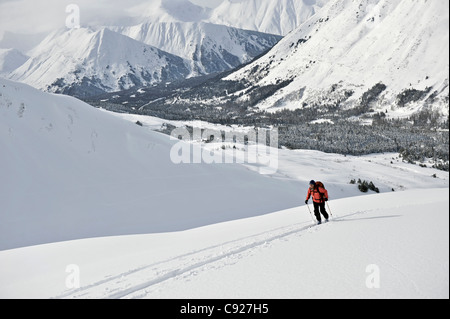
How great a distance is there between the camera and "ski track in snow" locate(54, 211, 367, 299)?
760 centimetres

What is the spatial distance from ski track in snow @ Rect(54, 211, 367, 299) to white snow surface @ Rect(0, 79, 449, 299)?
0.04 metres

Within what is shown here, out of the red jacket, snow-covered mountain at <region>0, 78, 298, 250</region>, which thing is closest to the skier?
the red jacket

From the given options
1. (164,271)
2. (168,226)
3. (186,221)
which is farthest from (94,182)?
(164,271)

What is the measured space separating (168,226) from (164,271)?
9258mm

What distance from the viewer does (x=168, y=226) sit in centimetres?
1780

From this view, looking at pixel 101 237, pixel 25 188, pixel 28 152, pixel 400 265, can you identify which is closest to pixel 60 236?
pixel 101 237

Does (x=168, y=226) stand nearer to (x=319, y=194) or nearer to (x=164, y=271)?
(x=319, y=194)

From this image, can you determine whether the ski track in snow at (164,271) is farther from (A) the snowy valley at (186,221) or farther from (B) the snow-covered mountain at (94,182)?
(B) the snow-covered mountain at (94,182)

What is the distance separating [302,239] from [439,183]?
2726 centimetres

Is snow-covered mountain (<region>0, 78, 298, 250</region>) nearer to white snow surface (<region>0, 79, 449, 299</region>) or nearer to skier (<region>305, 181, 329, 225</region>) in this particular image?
white snow surface (<region>0, 79, 449, 299</region>)

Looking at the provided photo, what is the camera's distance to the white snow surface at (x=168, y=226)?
6.33 meters

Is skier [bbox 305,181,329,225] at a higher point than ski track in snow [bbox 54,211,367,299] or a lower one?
higher

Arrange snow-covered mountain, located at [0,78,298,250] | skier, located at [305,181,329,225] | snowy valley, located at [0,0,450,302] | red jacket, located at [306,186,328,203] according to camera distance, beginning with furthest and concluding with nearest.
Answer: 1. snow-covered mountain, located at [0,78,298,250]
2. red jacket, located at [306,186,328,203]
3. skier, located at [305,181,329,225]
4. snowy valley, located at [0,0,450,302]
